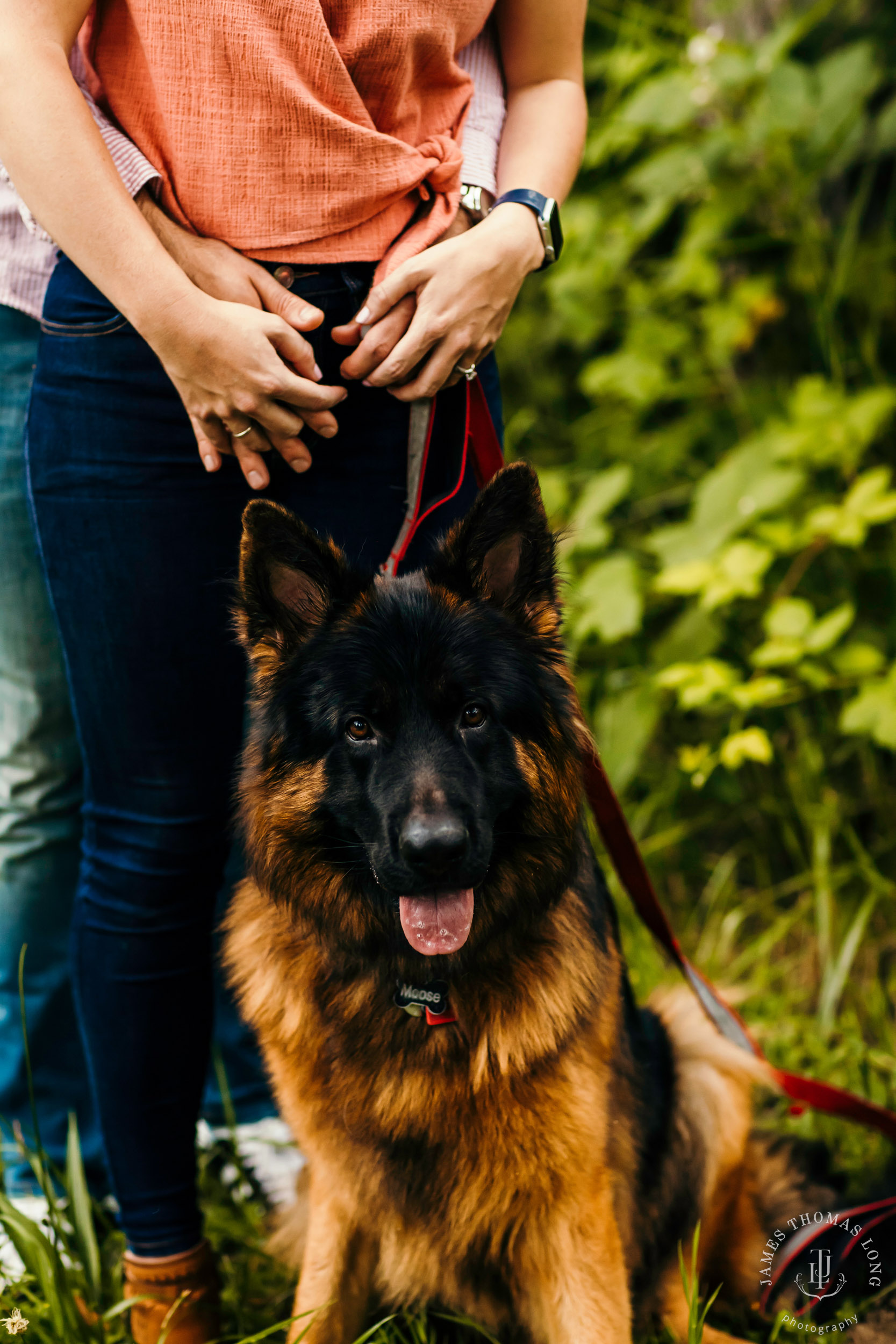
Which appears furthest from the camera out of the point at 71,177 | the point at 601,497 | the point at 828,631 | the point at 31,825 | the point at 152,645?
the point at 601,497

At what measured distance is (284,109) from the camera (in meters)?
1.50

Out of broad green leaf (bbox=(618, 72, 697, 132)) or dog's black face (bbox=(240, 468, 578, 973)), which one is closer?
dog's black face (bbox=(240, 468, 578, 973))

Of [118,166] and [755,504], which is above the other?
[118,166]

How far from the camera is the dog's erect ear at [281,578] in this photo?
61.1 inches

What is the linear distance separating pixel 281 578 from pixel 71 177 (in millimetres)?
654

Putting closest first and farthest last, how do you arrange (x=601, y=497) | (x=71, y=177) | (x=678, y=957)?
(x=71, y=177)
(x=678, y=957)
(x=601, y=497)

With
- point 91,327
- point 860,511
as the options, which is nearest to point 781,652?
point 860,511

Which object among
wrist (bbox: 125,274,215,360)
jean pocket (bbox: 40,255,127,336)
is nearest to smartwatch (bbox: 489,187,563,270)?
wrist (bbox: 125,274,215,360)

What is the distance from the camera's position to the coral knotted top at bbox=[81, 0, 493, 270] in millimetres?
1479

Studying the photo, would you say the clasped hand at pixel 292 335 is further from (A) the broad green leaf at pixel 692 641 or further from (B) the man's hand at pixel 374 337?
(A) the broad green leaf at pixel 692 641

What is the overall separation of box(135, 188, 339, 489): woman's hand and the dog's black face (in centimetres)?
15

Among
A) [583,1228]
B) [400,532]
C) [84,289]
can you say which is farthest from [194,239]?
[583,1228]

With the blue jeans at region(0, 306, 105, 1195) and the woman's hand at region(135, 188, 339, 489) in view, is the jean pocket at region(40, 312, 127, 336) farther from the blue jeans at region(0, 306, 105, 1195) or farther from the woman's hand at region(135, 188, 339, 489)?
the blue jeans at region(0, 306, 105, 1195)

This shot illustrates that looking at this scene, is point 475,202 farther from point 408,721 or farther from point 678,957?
point 678,957
